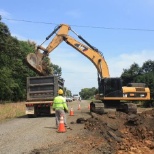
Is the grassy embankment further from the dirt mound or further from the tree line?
the dirt mound

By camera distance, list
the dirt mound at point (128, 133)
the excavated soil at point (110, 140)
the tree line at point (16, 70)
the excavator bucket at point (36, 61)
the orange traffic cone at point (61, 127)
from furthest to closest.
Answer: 1. the tree line at point (16, 70)
2. the excavator bucket at point (36, 61)
3. the orange traffic cone at point (61, 127)
4. the dirt mound at point (128, 133)
5. the excavated soil at point (110, 140)

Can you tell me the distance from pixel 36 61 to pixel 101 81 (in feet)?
15.5

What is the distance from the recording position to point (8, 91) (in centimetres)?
6084

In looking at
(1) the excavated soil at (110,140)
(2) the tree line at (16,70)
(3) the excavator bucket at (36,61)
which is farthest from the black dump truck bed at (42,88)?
(1) the excavated soil at (110,140)

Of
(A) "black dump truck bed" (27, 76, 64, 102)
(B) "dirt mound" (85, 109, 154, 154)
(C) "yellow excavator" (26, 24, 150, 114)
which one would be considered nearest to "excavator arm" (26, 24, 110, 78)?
(C) "yellow excavator" (26, 24, 150, 114)

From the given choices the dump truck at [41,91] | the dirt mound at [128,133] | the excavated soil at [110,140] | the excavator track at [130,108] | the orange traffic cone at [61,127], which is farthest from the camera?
the excavator track at [130,108]

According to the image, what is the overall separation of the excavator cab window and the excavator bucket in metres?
4.46

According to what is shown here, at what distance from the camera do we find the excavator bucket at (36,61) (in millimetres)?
24914

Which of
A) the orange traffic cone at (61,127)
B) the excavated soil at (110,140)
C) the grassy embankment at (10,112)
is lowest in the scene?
the excavated soil at (110,140)

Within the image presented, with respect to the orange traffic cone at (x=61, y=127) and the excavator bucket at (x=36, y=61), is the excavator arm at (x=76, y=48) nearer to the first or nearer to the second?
the excavator bucket at (x=36, y=61)

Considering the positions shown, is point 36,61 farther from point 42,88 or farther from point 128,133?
point 128,133

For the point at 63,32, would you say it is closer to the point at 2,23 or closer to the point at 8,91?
the point at 2,23

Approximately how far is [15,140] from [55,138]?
1.44 metres

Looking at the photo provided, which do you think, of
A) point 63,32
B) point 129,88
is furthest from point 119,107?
point 63,32
